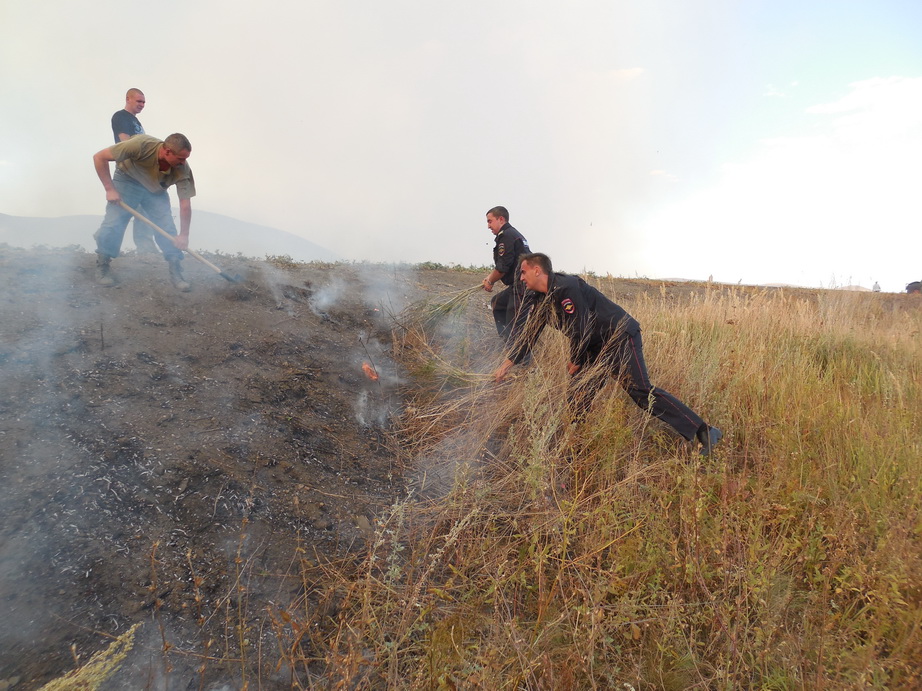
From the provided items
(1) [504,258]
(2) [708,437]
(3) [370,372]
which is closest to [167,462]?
(3) [370,372]

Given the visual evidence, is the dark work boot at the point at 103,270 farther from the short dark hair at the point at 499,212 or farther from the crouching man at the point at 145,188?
the short dark hair at the point at 499,212

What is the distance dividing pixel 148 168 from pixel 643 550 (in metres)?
4.87

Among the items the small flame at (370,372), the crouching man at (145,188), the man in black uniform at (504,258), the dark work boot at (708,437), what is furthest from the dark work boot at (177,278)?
the dark work boot at (708,437)

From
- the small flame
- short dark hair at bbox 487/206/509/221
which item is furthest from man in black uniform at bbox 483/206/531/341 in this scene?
the small flame

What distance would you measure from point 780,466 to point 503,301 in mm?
2796

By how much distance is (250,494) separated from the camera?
8.91 feet

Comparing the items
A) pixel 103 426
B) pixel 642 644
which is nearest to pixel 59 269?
pixel 103 426

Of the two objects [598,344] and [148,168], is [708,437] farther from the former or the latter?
[148,168]

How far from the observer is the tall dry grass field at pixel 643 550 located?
77.6 inches

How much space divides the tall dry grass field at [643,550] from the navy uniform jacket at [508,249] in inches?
47.5

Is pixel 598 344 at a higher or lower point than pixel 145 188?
lower

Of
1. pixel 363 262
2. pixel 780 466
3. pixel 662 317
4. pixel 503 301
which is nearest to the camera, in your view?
pixel 780 466

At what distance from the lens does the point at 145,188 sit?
4555 millimetres

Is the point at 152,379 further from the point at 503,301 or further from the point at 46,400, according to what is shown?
the point at 503,301
